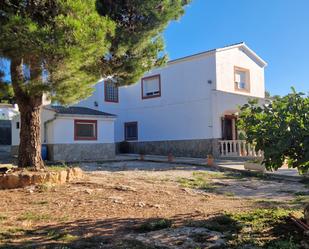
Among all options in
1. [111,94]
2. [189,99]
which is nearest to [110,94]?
[111,94]

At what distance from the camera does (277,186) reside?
1441cm

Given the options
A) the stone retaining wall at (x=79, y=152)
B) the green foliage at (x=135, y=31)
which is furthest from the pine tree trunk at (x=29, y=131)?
the stone retaining wall at (x=79, y=152)

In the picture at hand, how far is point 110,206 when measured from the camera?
9.12m

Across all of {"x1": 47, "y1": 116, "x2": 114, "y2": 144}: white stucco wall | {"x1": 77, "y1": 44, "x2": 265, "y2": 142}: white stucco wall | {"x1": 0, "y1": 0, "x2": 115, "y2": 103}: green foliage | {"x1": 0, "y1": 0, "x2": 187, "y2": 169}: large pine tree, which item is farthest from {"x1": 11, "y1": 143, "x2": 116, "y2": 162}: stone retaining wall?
{"x1": 0, "y1": 0, "x2": 115, "y2": 103}: green foliage

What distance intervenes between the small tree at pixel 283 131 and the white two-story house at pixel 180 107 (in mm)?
16847

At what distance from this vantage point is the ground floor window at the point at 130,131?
31.2 meters

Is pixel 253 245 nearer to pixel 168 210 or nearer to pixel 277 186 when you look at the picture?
pixel 168 210

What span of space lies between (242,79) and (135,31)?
18429mm

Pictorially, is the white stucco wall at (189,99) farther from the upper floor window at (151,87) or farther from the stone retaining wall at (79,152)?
the stone retaining wall at (79,152)

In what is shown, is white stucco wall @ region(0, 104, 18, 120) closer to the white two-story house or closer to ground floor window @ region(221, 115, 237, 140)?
the white two-story house

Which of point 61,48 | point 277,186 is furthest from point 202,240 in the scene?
point 277,186

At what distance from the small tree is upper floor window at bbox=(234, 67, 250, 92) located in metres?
21.7

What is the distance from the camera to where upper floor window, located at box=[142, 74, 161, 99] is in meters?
29.5

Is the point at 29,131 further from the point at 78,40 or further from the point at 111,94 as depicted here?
the point at 111,94
